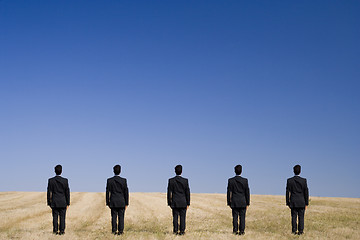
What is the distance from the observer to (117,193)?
58.6ft

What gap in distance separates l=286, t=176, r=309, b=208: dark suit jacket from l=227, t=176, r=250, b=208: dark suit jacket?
1.88 metres

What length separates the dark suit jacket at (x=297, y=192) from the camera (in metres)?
18.0

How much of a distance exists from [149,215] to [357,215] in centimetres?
1376

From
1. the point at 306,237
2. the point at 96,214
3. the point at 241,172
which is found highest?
the point at 241,172

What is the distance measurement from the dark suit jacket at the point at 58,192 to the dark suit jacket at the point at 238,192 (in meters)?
6.89

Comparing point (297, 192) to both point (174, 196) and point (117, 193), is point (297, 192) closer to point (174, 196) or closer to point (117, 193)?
point (174, 196)

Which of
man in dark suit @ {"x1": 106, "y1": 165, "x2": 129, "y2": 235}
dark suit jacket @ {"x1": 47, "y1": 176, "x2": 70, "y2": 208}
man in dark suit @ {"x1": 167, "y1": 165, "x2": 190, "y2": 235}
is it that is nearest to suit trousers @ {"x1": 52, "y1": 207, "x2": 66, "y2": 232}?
dark suit jacket @ {"x1": 47, "y1": 176, "x2": 70, "y2": 208}

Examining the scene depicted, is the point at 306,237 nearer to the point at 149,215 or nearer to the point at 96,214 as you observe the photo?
the point at 149,215

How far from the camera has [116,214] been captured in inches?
A: 710

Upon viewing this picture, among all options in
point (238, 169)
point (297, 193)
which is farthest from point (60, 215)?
point (297, 193)

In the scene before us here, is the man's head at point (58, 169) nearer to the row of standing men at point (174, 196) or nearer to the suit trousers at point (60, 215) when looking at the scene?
Result: the row of standing men at point (174, 196)

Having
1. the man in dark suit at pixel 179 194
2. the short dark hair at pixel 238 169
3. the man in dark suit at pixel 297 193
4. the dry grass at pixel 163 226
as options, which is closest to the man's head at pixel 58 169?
the dry grass at pixel 163 226

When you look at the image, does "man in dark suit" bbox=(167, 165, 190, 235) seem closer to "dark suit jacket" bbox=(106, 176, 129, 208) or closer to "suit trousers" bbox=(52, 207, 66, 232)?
"dark suit jacket" bbox=(106, 176, 129, 208)

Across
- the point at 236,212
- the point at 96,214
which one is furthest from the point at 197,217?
the point at 236,212
